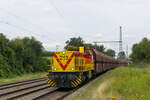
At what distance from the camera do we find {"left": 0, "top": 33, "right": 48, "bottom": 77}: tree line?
71.9 feet

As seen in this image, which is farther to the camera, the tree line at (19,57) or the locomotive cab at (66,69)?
the tree line at (19,57)

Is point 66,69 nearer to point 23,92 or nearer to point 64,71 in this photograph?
point 64,71

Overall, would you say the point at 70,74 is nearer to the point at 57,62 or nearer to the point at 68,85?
the point at 68,85

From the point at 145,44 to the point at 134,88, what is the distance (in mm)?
26980

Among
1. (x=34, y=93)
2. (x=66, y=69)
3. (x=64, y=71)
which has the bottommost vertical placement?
(x=34, y=93)

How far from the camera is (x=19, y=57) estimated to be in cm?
2608

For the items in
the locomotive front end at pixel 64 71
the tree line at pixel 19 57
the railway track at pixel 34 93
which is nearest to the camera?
the railway track at pixel 34 93

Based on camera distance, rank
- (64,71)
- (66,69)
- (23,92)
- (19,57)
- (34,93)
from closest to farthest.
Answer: (34,93), (23,92), (64,71), (66,69), (19,57)

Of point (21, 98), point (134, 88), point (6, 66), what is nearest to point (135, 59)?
point (6, 66)

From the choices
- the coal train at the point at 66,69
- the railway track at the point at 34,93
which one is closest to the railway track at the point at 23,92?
the railway track at the point at 34,93

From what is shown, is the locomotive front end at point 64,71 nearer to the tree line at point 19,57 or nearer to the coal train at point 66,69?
the coal train at point 66,69

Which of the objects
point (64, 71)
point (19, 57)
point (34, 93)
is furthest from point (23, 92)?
point (19, 57)

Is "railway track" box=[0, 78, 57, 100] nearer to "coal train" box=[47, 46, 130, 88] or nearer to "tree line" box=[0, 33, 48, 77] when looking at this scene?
"coal train" box=[47, 46, 130, 88]

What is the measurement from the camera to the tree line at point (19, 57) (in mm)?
21903
